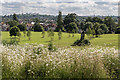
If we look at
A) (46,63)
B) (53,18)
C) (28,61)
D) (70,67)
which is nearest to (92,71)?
(70,67)

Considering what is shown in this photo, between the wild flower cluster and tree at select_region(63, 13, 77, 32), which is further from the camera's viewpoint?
tree at select_region(63, 13, 77, 32)

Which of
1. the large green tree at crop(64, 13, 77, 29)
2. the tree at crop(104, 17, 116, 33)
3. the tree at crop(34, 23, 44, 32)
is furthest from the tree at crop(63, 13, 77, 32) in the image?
the tree at crop(104, 17, 116, 33)

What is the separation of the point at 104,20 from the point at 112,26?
2.81 m

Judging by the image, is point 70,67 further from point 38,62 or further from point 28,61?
point 28,61

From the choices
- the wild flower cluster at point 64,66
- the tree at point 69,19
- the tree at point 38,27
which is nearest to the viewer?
the wild flower cluster at point 64,66

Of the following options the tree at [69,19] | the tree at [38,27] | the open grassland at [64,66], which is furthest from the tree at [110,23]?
the open grassland at [64,66]

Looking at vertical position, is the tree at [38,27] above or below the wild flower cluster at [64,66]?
above

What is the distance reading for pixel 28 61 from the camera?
12.8ft

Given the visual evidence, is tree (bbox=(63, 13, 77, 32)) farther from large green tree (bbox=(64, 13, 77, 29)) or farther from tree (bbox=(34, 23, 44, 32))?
tree (bbox=(34, 23, 44, 32))

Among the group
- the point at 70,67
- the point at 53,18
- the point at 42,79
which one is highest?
the point at 53,18

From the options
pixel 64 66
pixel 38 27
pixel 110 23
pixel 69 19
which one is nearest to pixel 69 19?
pixel 69 19

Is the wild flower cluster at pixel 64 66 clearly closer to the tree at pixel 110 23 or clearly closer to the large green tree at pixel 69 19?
the large green tree at pixel 69 19

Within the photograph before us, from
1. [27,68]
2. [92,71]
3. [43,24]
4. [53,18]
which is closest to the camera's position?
[92,71]

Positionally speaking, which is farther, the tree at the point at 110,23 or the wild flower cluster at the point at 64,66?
the tree at the point at 110,23
